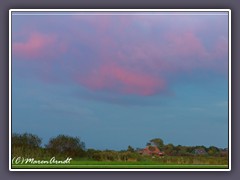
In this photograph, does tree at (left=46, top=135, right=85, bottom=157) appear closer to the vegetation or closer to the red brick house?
the vegetation

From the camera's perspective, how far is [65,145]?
1273cm

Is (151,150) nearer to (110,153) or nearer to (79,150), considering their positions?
(110,153)

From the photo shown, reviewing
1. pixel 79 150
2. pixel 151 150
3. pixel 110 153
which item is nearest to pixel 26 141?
pixel 79 150

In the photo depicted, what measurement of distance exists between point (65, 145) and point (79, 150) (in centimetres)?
20

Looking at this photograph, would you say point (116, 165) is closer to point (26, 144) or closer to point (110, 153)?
point (110, 153)

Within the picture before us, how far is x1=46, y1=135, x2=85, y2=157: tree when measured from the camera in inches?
501

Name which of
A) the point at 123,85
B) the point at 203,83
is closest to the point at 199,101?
the point at 203,83

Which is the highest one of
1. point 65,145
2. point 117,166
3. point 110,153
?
point 65,145

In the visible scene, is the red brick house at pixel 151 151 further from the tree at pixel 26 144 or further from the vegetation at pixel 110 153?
the tree at pixel 26 144

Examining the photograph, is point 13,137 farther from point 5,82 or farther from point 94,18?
point 94,18

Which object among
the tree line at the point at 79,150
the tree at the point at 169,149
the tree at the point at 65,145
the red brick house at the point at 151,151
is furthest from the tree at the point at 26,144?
the tree at the point at 169,149

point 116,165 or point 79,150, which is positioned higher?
point 79,150

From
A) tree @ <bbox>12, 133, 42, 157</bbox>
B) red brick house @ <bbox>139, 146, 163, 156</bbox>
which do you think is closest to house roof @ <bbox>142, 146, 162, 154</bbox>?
red brick house @ <bbox>139, 146, 163, 156</bbox>

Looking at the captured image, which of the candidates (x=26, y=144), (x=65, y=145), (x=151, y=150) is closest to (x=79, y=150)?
(x=65, y=145)
